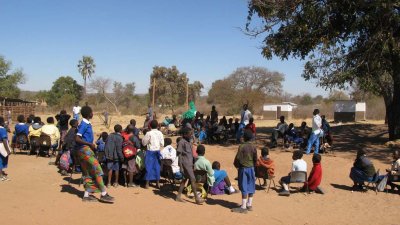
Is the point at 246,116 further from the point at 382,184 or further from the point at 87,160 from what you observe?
the point at 87,160

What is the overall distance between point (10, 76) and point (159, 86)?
17827 millimetres

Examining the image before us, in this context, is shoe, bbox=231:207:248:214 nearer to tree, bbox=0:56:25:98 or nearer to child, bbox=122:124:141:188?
child, bbox=122:124:141:188

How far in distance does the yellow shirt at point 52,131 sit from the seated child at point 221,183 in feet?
19.8

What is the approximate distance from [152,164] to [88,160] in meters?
1.86

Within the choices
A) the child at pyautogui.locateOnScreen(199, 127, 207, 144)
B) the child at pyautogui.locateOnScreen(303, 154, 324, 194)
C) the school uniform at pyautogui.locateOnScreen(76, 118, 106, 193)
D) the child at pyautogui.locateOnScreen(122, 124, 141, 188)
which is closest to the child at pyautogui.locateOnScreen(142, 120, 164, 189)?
the child at pyautogui.locateOnScreen(122, 124, 141, 188)

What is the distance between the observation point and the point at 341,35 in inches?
617

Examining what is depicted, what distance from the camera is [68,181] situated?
380 inches

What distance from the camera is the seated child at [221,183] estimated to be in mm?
8828

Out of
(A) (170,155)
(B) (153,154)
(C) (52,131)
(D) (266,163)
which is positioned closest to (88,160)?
(B) (153,154)

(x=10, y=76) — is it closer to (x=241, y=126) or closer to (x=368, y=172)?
(x=241, y=126)

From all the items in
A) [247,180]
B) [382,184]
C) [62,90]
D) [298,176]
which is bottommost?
[382,184]

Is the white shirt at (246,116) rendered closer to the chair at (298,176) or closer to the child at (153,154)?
the chair at (298,176)

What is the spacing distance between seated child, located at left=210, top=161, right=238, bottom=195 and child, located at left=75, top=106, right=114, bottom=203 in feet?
7.58

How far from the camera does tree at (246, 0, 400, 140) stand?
14.2 meters
